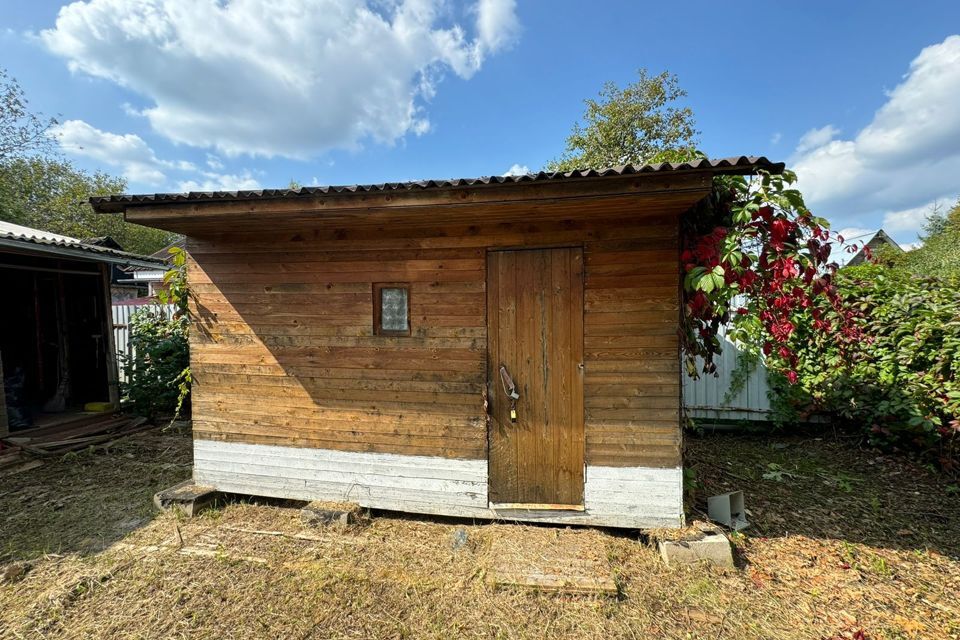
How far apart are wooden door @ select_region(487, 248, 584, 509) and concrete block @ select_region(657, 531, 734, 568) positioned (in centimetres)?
70

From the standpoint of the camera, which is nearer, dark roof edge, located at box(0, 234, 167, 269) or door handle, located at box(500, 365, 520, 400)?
door handle, located at box(500, 365, 520, 400)

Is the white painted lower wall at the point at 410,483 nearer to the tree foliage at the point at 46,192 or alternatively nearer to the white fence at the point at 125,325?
the white fence at the point at 125,325

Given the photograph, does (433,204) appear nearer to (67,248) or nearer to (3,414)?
(67,248)

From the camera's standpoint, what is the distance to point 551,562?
2.78 meters

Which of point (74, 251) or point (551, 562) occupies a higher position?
point (74, 251)

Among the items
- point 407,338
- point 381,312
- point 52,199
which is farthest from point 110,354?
point 52,199

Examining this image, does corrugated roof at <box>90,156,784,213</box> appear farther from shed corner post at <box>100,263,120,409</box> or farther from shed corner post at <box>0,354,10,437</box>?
shed corner post at <box>100,263,120,409</box>

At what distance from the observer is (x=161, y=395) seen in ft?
21.1

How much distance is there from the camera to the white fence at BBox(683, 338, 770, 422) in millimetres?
5574

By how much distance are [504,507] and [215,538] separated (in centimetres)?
233

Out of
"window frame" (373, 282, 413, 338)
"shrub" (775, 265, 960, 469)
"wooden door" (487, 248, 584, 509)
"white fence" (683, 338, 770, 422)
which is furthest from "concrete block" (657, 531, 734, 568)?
"shrub" (775, 265, 960, 469)

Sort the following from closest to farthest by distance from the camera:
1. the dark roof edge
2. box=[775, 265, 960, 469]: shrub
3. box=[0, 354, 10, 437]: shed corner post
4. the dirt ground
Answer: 1. the dirt ground
2. box=[775, 265, 960, 469]: shrub
3. the dark roof edge
4. box=[0, 354, 10, 437]: shed corner post

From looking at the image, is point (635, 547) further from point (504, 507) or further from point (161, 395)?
point (161, 395)

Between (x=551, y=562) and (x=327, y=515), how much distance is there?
1.88m
